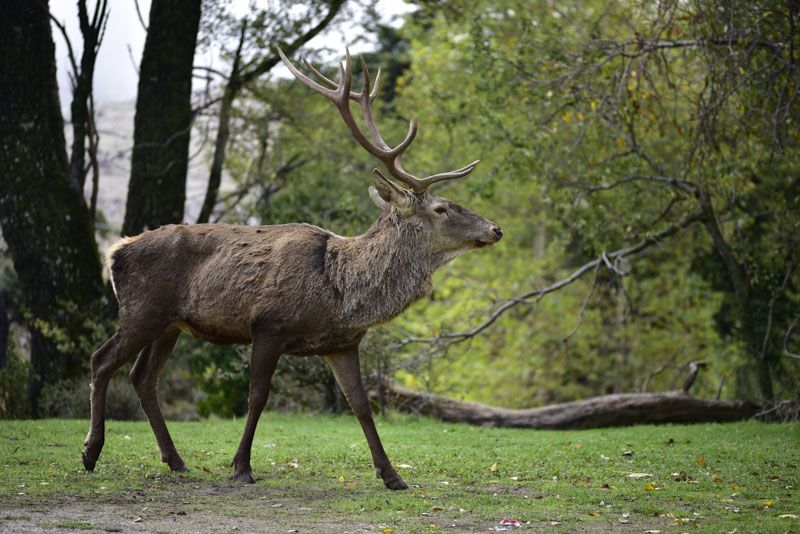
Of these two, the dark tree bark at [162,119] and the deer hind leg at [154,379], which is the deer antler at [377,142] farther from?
the dark tree bark at [162,119]

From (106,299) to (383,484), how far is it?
7.87 meters

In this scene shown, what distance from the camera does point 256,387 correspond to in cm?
831

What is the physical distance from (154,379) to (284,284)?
166 cm

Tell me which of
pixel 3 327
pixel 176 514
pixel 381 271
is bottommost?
pixel 176 514

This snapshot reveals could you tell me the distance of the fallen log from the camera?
14.0 meters

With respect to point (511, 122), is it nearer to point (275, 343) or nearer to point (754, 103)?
point (754, 103)

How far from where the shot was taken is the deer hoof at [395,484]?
797 centimetres

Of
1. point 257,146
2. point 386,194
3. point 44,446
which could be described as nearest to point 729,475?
point 386,194

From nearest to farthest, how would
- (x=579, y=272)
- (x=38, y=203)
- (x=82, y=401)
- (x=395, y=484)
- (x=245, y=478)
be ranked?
1. (x=395, y=484)
2. (x=245, y=478)
3. (x=82, y=401)
4. (x=38, y=203)
5. (x=579, y=272)

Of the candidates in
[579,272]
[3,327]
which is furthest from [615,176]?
[3,327]

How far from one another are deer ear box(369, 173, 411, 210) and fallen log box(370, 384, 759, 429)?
230 inches

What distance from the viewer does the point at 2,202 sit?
14.5 m

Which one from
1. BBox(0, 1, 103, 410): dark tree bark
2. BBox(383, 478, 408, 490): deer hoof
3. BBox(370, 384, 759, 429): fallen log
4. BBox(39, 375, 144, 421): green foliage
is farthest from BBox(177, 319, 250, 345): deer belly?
BBox(0, 1, 103, 410): dark tree bark

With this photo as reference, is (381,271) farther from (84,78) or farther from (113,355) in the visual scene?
(84,78)
